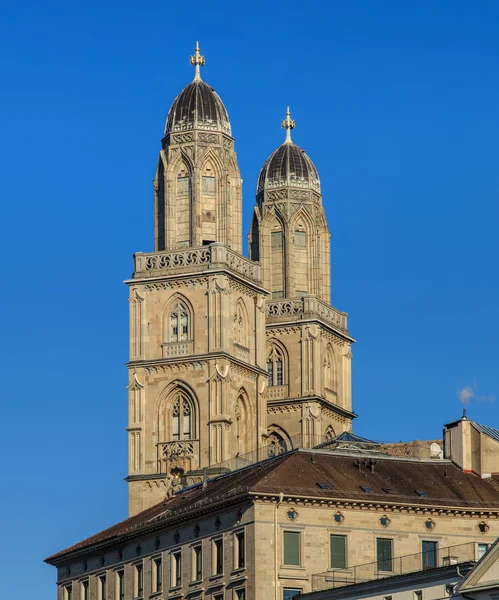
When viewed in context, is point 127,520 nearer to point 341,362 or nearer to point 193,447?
point 193,447

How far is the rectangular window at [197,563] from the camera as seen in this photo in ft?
415

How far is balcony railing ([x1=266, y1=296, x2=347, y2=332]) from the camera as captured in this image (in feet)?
580

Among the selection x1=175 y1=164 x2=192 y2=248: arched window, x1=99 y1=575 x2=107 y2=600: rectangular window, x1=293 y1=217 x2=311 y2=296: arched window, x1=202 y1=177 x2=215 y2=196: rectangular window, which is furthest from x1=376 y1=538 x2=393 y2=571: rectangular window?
x1=293 y1=217 x2=311 y2=296: arched window

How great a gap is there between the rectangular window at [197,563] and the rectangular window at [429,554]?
37.1 ft

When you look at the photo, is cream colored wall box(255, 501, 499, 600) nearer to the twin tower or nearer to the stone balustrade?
the twin tower

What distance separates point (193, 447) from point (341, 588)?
142 feet

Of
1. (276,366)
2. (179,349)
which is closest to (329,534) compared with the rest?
(179,349)

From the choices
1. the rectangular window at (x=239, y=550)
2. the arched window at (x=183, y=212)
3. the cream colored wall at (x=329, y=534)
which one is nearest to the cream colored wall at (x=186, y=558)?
the rectangular window at (x=239, y=550)

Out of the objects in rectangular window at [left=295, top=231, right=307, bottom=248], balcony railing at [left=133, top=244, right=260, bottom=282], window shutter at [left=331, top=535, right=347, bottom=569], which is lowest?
window shutter at [left=331, top=535, right=347, bottom=569]

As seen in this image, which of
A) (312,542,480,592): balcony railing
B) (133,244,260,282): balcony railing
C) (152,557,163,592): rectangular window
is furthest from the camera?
(133,244,260,282): balcony railing

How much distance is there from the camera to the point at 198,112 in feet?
538

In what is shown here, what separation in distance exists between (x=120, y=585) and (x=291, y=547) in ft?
51.7

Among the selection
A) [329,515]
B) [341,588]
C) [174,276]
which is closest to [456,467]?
[329,515]

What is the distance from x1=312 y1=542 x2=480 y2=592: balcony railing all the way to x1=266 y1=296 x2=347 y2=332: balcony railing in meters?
55.0
